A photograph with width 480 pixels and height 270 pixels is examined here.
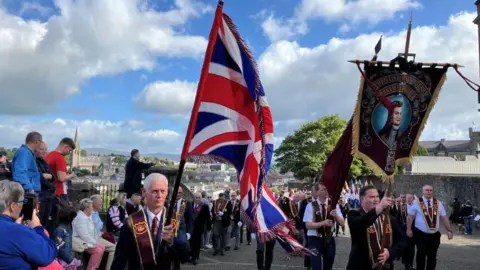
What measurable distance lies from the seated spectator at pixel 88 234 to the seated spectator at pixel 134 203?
4.60ft

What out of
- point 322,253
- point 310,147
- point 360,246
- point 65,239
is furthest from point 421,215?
point 310,147

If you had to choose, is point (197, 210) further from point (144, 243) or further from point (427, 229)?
point (144, 243)

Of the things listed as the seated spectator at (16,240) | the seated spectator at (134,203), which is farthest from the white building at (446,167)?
the seated spectator at (16,240)

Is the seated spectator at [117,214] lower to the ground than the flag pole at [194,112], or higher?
lower

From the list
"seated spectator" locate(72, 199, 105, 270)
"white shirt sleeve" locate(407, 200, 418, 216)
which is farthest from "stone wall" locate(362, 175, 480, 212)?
"seated spectator" locate(72, 199, 105, 270)

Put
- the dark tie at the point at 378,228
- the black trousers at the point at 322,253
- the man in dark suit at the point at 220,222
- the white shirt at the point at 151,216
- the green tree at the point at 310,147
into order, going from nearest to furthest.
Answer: the white shirt at the point at 151,216 → the dark tie at the point at 378,228 → the black trousers at the point at 322,253 → the man in dark suit at the point at 220,222 → the green tree at the point at 310,147

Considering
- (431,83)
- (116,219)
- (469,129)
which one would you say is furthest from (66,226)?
(469,129)

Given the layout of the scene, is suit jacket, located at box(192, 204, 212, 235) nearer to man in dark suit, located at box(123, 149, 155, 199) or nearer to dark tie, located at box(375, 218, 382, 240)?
man in dark suit, located at box(123, 149, 155, 199)

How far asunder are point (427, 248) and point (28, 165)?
24.2 ft

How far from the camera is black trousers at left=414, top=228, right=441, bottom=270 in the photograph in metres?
8.91

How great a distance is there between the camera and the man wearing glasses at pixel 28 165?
596 cm

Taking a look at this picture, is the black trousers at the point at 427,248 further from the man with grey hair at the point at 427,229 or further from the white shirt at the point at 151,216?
the white shirt at the point at 151,216

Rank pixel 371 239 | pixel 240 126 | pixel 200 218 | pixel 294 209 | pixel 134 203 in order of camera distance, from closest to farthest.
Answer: pixel 240 126 < pixel 371 239 < pixel 134 203 < pixel 200 218 < pixel 294 209

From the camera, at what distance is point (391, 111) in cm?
645
